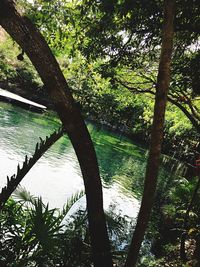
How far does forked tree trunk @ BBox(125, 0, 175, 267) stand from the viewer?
11.8 feet

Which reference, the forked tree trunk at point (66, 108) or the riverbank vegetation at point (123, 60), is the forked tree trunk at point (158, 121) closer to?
the riverbank vegetation at point (123, 60)

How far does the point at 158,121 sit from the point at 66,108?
113 cm

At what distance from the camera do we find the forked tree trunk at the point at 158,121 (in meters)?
3.61

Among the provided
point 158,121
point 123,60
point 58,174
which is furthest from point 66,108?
point 58,174

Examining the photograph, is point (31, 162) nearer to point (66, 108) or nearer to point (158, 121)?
point (66, 108)

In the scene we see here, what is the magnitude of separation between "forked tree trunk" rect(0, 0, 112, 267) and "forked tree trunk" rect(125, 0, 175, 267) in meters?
0.50

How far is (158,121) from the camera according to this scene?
367 centimetres

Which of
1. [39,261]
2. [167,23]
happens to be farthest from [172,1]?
[39,261]

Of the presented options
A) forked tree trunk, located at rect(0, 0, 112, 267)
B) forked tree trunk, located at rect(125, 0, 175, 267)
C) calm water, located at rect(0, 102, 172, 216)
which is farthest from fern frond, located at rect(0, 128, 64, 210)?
calm water, located at rect(0, 102, 172, 216)

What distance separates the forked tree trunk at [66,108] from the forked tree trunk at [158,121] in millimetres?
499

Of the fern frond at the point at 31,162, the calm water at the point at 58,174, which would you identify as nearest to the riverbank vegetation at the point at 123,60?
the fern frond at the point at 31,162

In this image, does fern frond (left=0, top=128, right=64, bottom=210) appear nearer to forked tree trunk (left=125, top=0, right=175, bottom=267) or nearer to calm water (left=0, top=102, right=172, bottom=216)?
forked tree trunk (left=125, top=0, right=175, bottom=267)

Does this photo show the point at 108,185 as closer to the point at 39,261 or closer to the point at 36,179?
the point at 36,179

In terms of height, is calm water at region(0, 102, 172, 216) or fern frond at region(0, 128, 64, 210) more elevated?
fern frond at region(0, 128, 64, 210)
